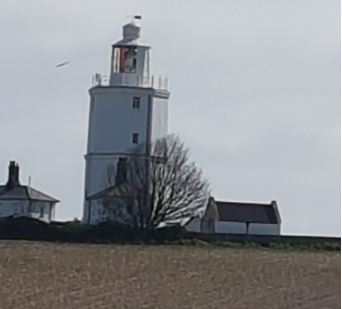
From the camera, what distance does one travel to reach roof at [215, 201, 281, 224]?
82.1 metres

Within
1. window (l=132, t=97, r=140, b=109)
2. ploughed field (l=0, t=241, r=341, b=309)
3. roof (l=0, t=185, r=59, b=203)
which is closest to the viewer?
ploughed field (l=0, t=241, r=341, b=309)

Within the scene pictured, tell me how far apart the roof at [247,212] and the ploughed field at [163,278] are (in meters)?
37.9

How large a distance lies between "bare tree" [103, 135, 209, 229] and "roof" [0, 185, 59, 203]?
14.0 m

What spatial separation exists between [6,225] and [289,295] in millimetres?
26622

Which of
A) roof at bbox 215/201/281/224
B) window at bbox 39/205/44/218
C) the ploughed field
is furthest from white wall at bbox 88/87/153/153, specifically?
the ploughed field

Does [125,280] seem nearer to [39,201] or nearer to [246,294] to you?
[246,294]

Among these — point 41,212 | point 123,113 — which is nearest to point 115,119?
point 123,113

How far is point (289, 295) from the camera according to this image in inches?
1241

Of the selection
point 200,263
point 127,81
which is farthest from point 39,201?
point 200,263

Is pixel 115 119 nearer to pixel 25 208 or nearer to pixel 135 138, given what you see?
pixel 135 138

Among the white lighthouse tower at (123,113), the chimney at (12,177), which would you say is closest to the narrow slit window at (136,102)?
the white lighthouse tower at (123,113)

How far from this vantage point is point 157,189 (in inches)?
2756

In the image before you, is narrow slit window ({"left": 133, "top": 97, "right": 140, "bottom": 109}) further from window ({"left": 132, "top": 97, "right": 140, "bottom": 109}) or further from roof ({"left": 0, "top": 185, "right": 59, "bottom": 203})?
roof ({"left": 0, "top": 185, "right": 59, "bottom": 203})

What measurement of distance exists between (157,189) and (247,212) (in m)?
14.4
